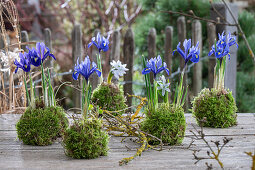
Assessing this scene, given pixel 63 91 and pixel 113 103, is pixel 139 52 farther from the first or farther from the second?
pixel 113 103

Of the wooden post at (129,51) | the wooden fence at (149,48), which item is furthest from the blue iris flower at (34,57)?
the wooden post at (129,51)

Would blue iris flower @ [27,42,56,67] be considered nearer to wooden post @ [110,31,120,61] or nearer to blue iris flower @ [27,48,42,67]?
blue iris flower @ [27,48,42,67]

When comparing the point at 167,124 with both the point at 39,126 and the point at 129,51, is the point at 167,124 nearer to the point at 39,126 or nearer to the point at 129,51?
the point at 39,126

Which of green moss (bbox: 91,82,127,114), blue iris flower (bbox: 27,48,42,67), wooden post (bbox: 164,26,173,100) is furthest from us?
wooden post (bbox: 164,26,173,100)

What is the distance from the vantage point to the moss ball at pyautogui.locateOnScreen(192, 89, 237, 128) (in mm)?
1646

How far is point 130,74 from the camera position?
9.28 feet

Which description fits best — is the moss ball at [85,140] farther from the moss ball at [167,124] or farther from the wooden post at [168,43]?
the wooden post at [168,43]

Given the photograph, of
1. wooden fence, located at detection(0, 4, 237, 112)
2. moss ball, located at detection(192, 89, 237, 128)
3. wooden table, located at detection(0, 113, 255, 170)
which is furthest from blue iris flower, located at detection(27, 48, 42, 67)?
wooden fence, located at detection(0, 4, 237, 112)

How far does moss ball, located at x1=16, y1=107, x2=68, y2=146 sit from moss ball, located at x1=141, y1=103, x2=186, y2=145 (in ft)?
1.17

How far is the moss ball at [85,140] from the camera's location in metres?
1.18

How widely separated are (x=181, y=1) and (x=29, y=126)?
275 cm

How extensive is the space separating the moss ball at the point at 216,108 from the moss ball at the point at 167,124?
0.33 meters

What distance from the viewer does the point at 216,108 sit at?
1642mm

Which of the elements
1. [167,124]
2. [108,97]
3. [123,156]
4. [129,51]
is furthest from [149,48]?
[123,156]
